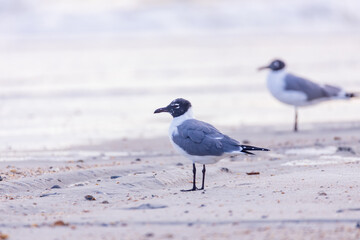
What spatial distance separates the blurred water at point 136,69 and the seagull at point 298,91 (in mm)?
361

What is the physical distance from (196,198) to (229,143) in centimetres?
103

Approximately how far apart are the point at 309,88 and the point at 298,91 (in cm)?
22

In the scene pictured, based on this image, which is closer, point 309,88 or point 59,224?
point 59,224

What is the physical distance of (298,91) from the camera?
46.0ft

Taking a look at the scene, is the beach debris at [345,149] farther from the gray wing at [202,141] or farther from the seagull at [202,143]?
the gray wing at [202,141]

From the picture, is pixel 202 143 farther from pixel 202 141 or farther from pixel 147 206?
pixel 147 206

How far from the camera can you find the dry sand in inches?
222

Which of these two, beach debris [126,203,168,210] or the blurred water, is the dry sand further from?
the blurred water

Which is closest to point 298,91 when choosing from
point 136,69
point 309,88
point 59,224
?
point 309,88

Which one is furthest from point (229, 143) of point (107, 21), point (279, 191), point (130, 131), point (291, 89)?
point (107, 21)

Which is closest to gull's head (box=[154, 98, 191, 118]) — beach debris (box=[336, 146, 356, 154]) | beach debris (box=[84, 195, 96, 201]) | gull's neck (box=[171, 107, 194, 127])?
gull's neck (box=[171, 107, 194, 127])

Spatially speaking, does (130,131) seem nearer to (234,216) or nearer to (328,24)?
(234,216)

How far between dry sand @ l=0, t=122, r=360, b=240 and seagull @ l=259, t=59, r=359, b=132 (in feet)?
9.08

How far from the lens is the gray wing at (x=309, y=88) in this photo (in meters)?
14.0
